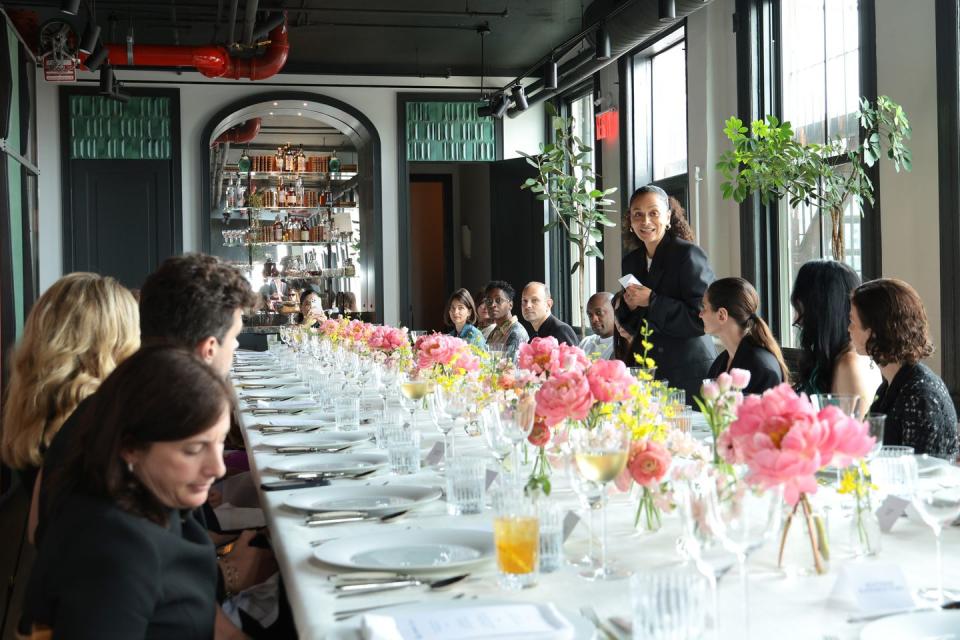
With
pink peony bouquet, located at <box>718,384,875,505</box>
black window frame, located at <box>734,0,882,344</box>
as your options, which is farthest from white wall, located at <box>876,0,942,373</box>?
pink peony bouquet, located at <box>718,384,875,505</box>

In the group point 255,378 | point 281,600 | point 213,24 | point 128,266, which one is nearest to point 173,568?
point 281,600

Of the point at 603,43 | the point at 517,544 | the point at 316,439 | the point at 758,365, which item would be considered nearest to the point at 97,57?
the point at 603,43

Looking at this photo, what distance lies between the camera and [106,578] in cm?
136

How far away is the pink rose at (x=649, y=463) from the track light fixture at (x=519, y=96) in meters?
7.84

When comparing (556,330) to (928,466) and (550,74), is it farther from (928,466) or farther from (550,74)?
(928,466)

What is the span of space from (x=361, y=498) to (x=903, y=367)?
1.62m

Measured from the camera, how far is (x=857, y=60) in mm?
5898

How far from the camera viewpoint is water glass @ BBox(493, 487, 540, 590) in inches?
60.8

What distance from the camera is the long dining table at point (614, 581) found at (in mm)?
1397

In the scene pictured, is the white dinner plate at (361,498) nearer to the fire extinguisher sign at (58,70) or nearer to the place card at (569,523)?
the place card at (569,523)

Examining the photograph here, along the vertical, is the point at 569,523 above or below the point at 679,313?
below

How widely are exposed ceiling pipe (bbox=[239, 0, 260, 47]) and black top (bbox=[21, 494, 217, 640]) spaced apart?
20.7 ft

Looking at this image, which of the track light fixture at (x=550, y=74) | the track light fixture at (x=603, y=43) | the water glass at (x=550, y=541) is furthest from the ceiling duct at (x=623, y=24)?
the water glass at (x=550, y=541)

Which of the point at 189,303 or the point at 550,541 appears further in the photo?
the point at 189,303
